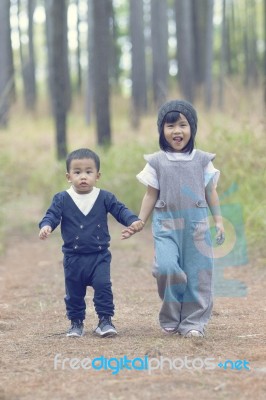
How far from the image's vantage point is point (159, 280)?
531 cm

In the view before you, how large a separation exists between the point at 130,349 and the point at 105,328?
49cm

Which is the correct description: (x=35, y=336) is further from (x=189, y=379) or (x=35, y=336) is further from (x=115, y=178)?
(x=115, y=178)

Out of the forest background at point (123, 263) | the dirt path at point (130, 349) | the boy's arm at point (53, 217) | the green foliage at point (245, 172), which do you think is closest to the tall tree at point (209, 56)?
the forest background at point (123, 263)

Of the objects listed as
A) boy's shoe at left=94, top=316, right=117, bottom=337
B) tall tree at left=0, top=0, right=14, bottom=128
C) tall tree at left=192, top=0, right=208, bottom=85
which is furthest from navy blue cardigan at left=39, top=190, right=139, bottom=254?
tall tree at left=192, top=0, right=208, bottom=85

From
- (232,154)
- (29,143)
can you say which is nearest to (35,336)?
(232,154)

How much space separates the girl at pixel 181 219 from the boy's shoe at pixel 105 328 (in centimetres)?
32

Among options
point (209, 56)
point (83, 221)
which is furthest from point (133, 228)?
point (209, 56)

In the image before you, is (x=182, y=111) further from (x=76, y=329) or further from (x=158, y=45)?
(x=158, y=45)

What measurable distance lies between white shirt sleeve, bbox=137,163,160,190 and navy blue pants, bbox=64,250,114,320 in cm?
51

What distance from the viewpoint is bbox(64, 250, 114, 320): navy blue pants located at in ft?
17.5

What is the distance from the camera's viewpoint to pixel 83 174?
5367mm

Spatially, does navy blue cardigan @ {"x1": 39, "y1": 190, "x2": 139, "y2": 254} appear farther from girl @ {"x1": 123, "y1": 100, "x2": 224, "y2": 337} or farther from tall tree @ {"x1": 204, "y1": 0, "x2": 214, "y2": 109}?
tall tree @ {"x1": 204, "y1": 0, "x2": 214, "y2": 109}

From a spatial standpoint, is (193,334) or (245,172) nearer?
(193,334)

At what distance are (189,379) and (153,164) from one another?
66.3 inches
